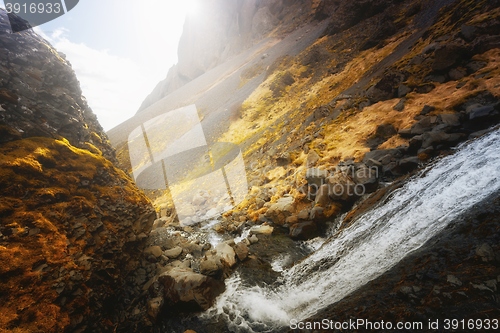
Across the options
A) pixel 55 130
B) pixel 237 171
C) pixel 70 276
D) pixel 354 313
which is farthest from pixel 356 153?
pixel 55 130

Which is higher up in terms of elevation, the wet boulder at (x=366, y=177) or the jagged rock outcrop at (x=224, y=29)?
the jagged rock outcrop at (x=224, y=29)

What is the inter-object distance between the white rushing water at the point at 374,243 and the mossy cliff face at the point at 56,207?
3.56 meters

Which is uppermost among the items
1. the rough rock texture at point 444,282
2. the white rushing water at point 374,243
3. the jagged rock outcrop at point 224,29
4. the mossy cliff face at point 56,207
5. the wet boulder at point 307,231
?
the jagged rock outcrop at point 224,29

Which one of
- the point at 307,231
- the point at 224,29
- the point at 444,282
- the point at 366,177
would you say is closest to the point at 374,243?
the point at 444,282

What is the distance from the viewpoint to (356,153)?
10.7 meters

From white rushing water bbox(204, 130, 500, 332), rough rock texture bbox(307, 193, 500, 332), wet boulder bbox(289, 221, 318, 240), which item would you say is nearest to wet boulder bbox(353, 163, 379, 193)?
white rushing water bbox(204, 130, 500, 332)

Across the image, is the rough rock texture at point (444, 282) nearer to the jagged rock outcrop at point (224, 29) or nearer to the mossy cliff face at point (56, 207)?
the mossy cliff face at point (56, 207)

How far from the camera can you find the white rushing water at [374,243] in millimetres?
5391

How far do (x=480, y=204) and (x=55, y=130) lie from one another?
40.4 feet

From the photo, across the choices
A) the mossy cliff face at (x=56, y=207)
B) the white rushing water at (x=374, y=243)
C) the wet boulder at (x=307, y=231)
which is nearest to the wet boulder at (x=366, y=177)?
the white rushing water at (x=374, y=243)

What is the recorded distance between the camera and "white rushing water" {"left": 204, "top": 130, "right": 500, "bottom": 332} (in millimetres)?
5391

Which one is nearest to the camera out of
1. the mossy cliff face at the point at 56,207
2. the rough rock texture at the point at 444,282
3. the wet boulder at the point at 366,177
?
the rough rock texture at the point at 444,282

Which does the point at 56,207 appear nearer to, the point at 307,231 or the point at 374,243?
the point at 307,231

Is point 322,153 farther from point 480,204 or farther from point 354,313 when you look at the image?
point 354,313
